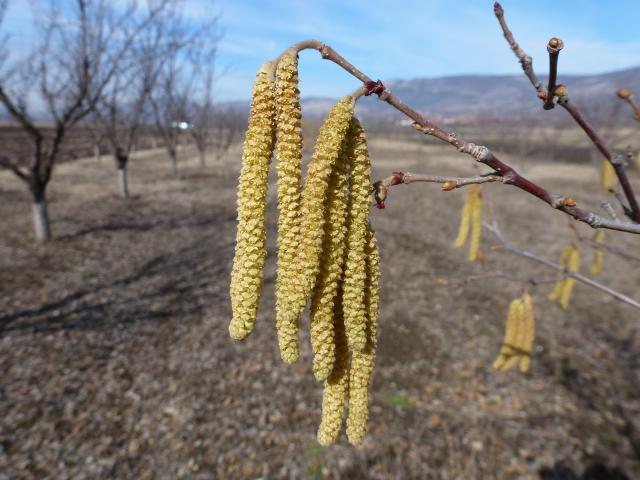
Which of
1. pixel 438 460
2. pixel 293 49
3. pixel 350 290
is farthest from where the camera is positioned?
pixel 438 460

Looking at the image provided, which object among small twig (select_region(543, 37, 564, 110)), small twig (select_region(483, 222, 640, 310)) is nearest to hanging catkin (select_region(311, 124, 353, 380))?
small twig (select_region(543, 37, 564, 110))

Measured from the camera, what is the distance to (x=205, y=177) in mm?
20766

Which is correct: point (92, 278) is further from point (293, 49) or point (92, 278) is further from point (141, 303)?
point (293, 49)

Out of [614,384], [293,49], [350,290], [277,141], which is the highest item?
[293,49]

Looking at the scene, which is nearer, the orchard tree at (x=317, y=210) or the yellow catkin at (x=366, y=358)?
the orchard tree at (x=317, y=210)

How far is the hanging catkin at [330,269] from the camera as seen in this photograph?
3.23 feet

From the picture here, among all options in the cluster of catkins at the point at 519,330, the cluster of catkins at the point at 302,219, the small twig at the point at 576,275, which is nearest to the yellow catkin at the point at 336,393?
the cluster of catkins at the point at 302,219

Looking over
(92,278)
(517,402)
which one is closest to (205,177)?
(92,278)

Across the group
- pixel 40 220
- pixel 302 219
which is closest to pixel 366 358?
pixel 302 219

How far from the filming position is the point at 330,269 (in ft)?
3.33

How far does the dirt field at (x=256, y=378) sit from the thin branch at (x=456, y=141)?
2155mm

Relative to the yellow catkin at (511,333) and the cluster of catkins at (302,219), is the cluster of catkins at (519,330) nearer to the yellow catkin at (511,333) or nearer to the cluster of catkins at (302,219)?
the yellow catkin at (511,333)

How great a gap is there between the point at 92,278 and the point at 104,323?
1797 millimetres

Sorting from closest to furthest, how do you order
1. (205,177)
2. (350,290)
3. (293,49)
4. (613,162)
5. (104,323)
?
1. (293,49)
2. (350,290)
3. (613,162)
4. (104,323)
5. (205,177)
